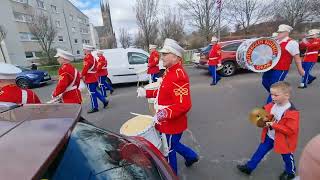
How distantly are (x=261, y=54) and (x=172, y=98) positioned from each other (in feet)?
10.2

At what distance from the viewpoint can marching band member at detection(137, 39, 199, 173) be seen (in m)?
2.50

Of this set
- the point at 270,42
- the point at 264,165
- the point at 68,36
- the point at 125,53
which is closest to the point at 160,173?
the point at 264,165

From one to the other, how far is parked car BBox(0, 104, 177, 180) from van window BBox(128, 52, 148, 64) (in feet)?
26.2

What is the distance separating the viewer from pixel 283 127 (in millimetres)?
2459

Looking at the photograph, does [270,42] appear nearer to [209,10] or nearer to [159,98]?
[159,98]

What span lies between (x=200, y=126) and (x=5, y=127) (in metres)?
3.79

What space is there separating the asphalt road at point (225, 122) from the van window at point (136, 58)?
1.93m

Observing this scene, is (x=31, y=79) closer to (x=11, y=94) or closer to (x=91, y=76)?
(x=91, y=76)

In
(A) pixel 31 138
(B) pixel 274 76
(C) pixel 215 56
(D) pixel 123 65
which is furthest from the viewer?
(D) pixel 123 65

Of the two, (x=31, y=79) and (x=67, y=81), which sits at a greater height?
(x=67, y=81)

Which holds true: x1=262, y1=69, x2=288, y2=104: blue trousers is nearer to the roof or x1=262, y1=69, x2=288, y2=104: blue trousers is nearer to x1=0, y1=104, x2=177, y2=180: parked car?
x1=0, y1=104, x2=177, y2=180: parked car

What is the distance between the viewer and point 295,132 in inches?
97.2

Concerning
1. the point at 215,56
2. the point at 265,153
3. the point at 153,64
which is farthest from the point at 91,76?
the point at 265,153

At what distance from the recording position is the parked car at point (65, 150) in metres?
1.09
